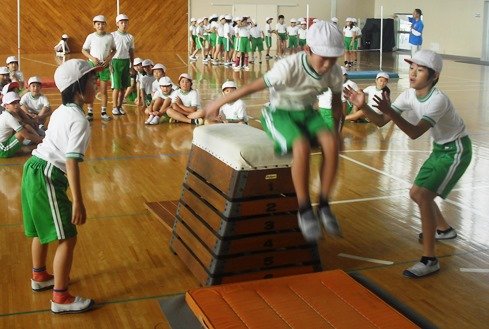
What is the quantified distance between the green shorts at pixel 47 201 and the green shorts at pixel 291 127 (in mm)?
1187

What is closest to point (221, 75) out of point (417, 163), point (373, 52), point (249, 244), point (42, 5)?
point (42, 5)

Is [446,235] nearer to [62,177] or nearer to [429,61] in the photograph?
[429,61]

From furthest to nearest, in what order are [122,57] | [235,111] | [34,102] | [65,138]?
[122,57]
[235,111]
[34,102]
[65,138]

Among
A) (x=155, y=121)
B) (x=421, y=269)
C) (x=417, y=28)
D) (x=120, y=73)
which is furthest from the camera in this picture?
(x=417, y=28)

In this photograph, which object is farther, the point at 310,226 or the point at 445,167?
the point at 445,167

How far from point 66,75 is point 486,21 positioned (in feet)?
64.6

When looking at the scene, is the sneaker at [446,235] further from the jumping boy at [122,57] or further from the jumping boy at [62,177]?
the jumping boy at [122,57]

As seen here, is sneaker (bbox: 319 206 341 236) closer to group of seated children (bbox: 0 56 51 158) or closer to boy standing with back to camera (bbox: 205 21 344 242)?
boy standing with back to camera (bbox: 205 21 344 242)

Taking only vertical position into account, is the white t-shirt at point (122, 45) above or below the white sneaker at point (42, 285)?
above

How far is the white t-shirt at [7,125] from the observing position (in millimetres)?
7012

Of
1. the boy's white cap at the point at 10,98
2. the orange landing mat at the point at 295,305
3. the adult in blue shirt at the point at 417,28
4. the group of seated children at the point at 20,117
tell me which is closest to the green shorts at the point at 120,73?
the group of seated children at the point at 20,117

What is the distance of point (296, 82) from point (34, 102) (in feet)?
18.4

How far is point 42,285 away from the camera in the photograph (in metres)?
Result: 3.80

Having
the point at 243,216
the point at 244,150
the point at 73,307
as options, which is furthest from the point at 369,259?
the point at 73,307
